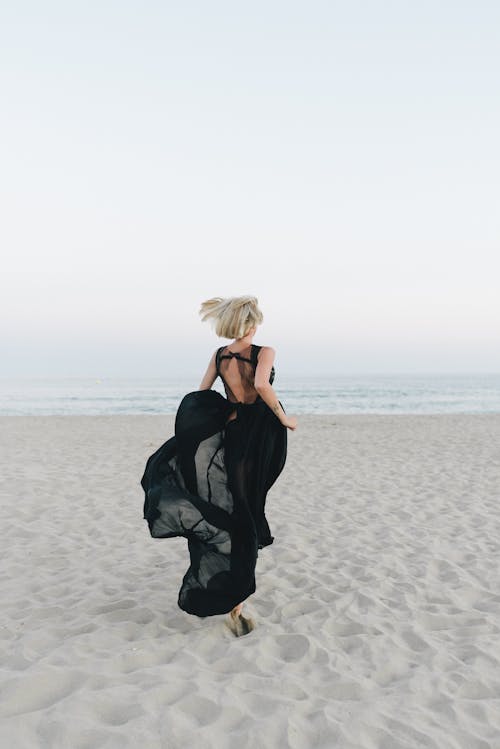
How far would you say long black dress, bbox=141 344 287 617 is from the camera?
3.77m

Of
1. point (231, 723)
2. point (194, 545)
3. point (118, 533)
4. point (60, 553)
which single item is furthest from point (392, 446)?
point (231, 723)

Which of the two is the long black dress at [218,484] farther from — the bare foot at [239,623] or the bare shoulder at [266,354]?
the bare foot at [239,623]

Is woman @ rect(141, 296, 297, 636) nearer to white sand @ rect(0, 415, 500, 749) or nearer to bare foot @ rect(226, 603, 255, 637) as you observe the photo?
bare foot @ rect(226, 603, 255, 637)

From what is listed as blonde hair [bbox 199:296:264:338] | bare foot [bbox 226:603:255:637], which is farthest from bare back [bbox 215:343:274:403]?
bare foot [bbox 226:603:255:637]

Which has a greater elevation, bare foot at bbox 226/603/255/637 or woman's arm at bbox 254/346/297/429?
woman's arm at bbox 254/346/297/429

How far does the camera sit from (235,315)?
376cm

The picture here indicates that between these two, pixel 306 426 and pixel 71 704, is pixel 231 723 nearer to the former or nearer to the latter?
pixel 71 704

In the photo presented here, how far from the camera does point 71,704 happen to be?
290cm

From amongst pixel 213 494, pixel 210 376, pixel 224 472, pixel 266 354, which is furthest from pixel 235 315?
pixel 213 494

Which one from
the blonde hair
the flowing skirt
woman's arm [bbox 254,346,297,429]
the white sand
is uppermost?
the blonde hair

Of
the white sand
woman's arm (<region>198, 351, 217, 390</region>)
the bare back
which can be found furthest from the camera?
woman's arm (<region>198, 351, 217, 390</region>)

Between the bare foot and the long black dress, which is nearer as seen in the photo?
the long black dress

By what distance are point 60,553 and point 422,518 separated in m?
3.97

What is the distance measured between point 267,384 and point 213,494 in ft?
2.53
